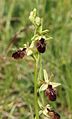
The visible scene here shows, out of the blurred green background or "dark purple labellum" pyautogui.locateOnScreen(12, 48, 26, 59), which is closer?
"dark purple labellum" pyautogui.locateOnScreen(12, 48, 26, 59)

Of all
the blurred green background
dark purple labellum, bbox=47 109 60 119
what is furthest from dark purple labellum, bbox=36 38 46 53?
the blurred green background

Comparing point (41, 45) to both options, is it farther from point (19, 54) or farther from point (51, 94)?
point (51, 94)

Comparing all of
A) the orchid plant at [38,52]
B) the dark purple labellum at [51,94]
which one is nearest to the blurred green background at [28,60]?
the orchid plant at [38,52]

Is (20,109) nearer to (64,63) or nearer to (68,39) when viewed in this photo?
(64,63)

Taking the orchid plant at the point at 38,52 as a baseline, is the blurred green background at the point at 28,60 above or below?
above

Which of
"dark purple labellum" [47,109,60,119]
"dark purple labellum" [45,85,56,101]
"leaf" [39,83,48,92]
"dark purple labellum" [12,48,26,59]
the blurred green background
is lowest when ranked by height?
"dark purple labellum" [47,109,60,119]

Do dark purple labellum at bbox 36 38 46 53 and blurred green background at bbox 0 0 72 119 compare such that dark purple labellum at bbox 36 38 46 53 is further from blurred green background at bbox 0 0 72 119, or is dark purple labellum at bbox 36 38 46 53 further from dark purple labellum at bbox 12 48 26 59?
blurred green background at bbox 0 0 72 119

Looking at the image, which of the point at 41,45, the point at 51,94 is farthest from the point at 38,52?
the point at 51,94

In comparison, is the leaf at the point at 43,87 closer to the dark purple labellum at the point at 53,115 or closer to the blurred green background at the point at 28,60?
the dark purple labellum at the point at 53,115

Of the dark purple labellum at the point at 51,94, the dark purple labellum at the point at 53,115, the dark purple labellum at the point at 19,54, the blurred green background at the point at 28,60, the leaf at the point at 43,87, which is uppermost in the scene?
the blurred green background at the point at 28,60
